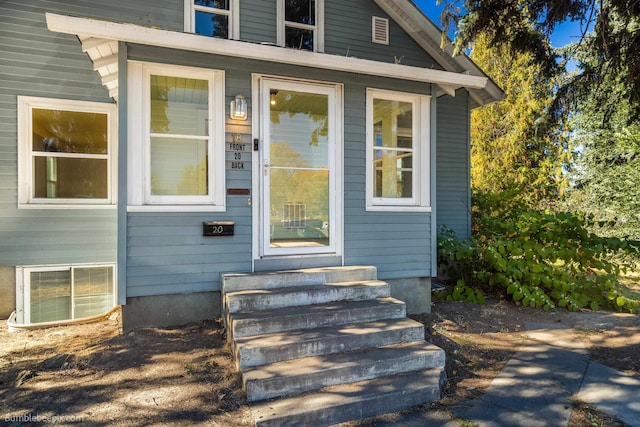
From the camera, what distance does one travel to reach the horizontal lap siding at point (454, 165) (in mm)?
6719

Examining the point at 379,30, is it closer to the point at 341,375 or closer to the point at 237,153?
the point at 237,153

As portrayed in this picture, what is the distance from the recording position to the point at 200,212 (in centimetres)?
384

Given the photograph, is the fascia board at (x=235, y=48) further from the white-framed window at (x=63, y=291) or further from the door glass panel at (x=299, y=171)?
the white-framed window at (x=63, y=291)

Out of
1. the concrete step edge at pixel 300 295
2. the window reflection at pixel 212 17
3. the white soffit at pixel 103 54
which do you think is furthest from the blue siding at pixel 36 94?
the concrete step edge at pixel 300 295

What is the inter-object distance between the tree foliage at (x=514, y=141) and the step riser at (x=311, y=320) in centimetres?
830

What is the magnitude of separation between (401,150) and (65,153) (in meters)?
Answer: 4.55

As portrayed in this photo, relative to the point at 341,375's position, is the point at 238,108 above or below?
above

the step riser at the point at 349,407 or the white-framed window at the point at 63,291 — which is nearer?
the step riser at the point at 349,407

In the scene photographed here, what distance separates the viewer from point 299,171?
4.44 meters

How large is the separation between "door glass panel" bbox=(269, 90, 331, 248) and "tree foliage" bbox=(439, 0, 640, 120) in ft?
6.22

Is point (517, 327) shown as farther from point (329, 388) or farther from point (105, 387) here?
point (105, 387)

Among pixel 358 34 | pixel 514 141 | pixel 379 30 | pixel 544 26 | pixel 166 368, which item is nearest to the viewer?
pixel 166 368

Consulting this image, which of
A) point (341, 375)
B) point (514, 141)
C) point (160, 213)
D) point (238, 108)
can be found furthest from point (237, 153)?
point (514, 141)

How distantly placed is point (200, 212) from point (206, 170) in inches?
18.3
